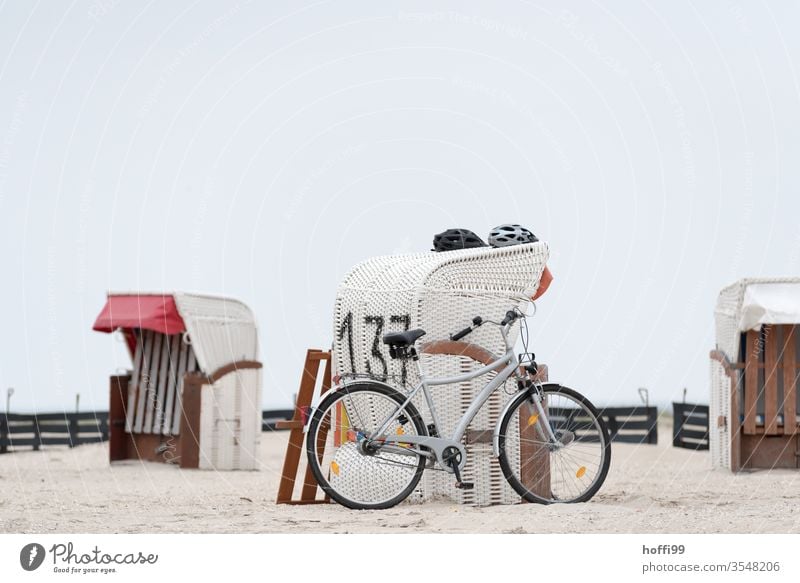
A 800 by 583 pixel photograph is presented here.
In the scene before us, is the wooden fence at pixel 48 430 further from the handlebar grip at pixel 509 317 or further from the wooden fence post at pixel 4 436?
the handlebar grip at pixel 509 317

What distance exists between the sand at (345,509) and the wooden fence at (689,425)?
378cm

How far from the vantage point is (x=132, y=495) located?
33.3ft

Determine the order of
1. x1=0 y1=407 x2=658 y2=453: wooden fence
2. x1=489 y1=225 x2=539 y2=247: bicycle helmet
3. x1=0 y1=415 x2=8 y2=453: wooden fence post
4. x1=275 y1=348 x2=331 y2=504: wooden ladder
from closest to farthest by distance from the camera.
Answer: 1. x1=275 y1=348 x2=331 y2=504: wooden ladder
2. x1=489 y1=225 x2=539 y2=247: bicycle helmet
3. x1=0 y1=415 x2=8 y2=453: wooden fence post
4. x1=0 y1=407 x2=658 y2=453: wooden fence

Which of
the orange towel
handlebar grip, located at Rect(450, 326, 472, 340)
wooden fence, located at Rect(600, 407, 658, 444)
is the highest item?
the orange towel

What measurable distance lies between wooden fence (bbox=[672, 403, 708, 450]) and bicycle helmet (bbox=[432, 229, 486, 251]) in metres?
9.14

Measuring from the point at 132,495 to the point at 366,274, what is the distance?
349 cm

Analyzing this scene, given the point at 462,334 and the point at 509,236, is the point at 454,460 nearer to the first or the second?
the point at 462,334

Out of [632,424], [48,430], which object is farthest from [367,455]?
[632,424]

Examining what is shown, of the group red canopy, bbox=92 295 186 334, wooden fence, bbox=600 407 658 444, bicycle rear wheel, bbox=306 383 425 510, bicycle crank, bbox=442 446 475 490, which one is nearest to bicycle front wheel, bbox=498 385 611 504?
bicycle crank, bbox=442 446 475 490

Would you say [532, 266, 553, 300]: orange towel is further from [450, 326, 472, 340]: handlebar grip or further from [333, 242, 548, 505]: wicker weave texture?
[450, 326, 472, 340]: handlebar grip

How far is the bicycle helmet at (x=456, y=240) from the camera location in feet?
28.1

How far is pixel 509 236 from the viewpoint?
8.39 m

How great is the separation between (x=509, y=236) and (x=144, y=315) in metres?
6.20

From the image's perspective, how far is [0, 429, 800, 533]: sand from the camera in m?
6.96
